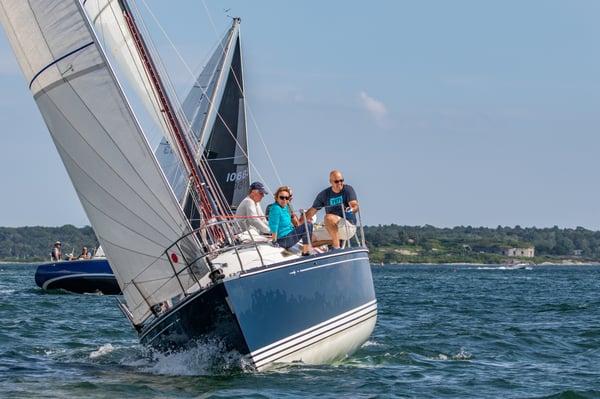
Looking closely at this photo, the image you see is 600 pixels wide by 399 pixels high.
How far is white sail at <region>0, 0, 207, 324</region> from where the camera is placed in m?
11.6

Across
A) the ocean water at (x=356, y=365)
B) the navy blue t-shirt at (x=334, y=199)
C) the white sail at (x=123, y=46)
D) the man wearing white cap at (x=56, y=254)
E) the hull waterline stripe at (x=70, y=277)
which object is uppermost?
the white sail at (x=123, y=46)

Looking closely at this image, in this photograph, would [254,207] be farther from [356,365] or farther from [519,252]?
[519,252]

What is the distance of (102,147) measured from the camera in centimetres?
1171

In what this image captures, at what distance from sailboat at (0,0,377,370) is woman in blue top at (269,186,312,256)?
0.30 m

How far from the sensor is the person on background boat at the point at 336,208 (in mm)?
13302

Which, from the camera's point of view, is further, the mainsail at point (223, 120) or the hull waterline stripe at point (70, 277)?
the hull waterline stripe at point (70, 277)

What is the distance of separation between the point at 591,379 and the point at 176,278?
15.9 feet

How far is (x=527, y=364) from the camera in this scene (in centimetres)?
1378

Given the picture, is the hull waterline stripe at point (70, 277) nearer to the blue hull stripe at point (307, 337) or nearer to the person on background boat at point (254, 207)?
the person on background boat at point (254, 207)

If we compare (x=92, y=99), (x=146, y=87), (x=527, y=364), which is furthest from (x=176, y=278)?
(x=527, y=364)

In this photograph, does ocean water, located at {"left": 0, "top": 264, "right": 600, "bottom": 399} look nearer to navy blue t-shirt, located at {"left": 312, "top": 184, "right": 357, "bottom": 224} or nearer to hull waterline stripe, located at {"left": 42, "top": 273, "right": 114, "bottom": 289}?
navy blue t-shirt, located at {"left": 312, "top": 184, "right": 357, "bottom": 224}

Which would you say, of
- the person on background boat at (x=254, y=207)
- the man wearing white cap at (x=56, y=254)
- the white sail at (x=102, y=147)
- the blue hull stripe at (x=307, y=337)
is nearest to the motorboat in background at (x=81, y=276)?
the man wearing white cap at (x=56, y=254)

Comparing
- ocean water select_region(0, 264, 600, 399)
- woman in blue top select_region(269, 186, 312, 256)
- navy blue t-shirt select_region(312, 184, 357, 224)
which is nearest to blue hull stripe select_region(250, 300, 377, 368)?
ocean water select_region(0, 264, 600, 399)

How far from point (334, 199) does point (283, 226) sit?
880 mm
